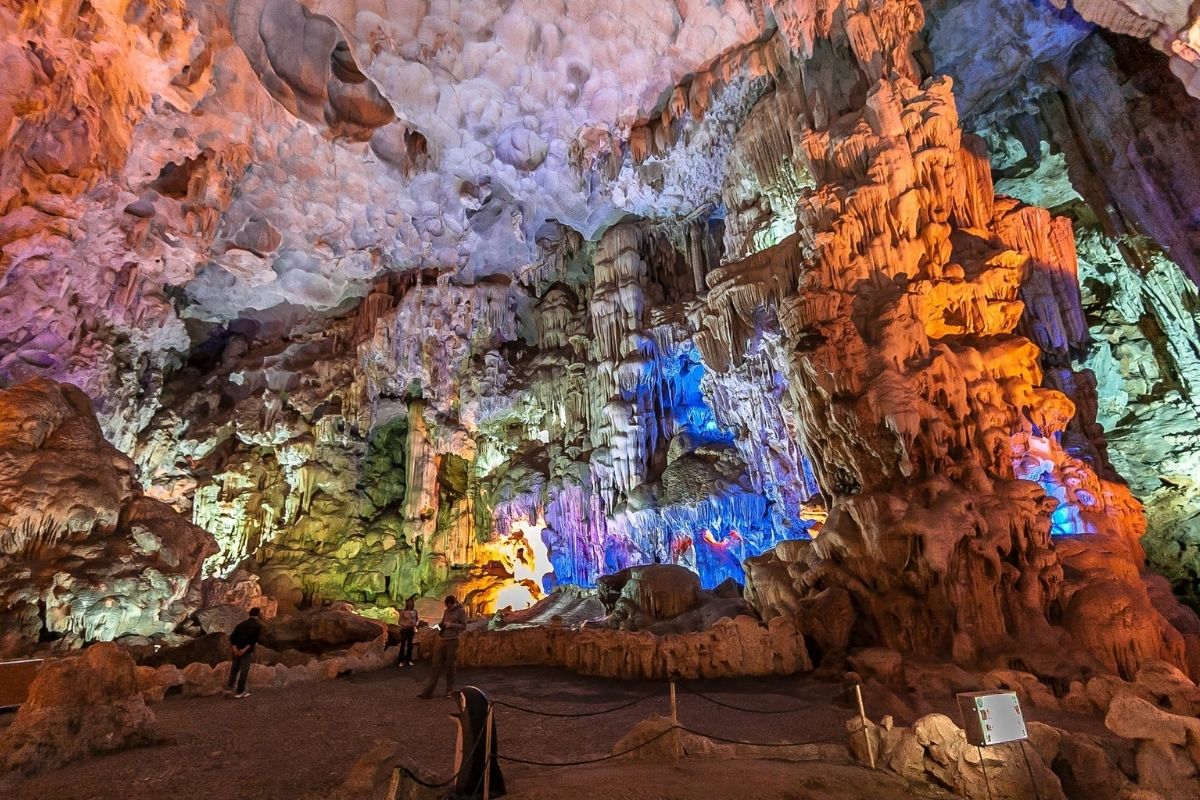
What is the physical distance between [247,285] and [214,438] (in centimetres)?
423

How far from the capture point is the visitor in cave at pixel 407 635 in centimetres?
934

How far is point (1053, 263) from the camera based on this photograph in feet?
34.1

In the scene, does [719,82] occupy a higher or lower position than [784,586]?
higher

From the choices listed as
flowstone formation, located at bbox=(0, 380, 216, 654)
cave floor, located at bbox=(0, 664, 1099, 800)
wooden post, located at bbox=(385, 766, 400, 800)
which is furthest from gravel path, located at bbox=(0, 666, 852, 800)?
flowstone formation, located at bbox=(0, 380, 216, 654)

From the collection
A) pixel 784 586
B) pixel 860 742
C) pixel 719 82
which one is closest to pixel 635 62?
pixel 719 82

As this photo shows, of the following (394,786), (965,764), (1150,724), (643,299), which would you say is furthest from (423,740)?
(643,299)

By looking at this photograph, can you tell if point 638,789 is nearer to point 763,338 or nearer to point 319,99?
point 763,338

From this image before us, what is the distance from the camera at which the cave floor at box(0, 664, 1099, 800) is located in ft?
11.1

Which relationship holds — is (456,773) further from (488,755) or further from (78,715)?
(78,715)

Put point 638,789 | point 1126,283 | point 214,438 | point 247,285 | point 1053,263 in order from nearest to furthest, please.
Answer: point 638,789, point 1053,263, point 1126,283, point 247,285, point 214,438

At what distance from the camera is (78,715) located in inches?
158

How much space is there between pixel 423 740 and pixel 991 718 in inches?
143

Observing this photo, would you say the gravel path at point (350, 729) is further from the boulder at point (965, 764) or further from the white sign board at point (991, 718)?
the white sign board at point (991, 718)

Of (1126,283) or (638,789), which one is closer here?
(638,789)
